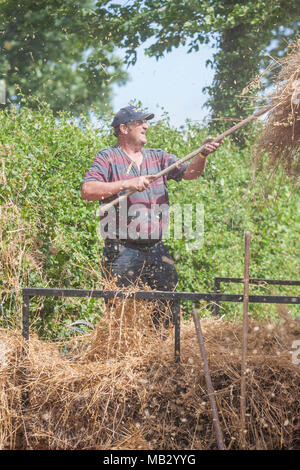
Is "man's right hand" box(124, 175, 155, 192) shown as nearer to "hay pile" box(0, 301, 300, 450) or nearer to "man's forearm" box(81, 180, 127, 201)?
"man's forearm" box(81, 180, 127, 201)

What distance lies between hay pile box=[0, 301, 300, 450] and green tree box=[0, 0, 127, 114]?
746 centimetres

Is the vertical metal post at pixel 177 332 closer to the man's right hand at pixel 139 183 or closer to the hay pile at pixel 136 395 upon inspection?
the hay pile at pixel 136 395

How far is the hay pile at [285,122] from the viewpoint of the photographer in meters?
3.41

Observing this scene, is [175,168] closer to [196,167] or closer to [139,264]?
[196,167]

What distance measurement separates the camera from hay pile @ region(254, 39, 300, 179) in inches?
134

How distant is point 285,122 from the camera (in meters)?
3.57

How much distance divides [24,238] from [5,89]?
798 centimetres

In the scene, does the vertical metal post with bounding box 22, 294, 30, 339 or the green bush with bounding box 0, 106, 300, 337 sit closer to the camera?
the vertical metal post with bounding box 22, 294, 30, 339

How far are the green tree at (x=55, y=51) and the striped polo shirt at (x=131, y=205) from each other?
6301 millimetres

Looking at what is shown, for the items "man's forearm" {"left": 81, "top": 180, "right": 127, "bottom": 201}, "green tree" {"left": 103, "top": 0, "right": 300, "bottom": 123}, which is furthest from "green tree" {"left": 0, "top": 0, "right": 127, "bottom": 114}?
"man's forearm" {"left": 81, "top": 180, "right": 127, "bottom": 201}

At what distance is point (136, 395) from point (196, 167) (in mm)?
1647

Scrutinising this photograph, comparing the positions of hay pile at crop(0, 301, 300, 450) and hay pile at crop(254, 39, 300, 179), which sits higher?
hay pile at crop(254, 39, 300, 179)
